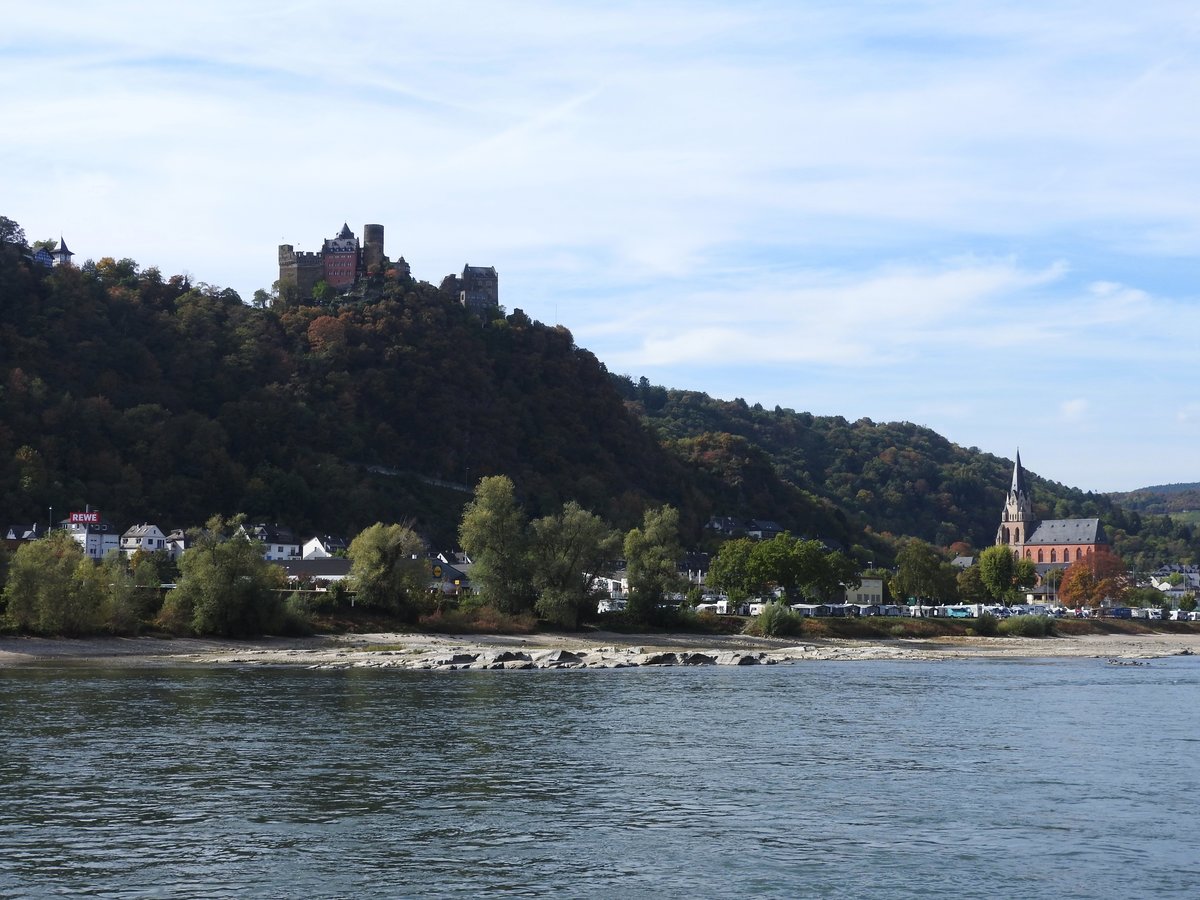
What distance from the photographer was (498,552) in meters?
92.2

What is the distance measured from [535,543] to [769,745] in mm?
55767

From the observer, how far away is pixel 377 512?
14112 centimetres

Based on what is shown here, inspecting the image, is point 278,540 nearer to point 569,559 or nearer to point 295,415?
point 295,415

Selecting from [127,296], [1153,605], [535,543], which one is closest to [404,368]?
[127,296]

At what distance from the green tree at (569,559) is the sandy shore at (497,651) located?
265 centimetres

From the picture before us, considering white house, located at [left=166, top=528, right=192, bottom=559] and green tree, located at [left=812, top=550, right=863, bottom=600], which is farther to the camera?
green tree, located at [left=812, top=550, right=863, bottom=600]

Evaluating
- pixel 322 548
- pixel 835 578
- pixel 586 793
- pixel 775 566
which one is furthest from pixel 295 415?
pixel 586 793

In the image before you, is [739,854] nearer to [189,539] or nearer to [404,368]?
[189,539]

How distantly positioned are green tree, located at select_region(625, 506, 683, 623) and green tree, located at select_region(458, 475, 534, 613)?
924cm

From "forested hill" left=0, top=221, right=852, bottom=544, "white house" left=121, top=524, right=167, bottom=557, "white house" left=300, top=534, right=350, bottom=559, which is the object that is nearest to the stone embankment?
"white house" left=300, top=534, right=350, bottom=559

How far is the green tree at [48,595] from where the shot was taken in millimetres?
73625

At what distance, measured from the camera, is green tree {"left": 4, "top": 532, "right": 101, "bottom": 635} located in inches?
2899

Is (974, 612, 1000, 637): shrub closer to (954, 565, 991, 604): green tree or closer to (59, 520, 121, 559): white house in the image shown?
(954, 565, 991, 604): green tree

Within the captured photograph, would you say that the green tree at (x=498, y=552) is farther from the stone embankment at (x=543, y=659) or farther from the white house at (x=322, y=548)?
the white house at (x=322, y=548)
